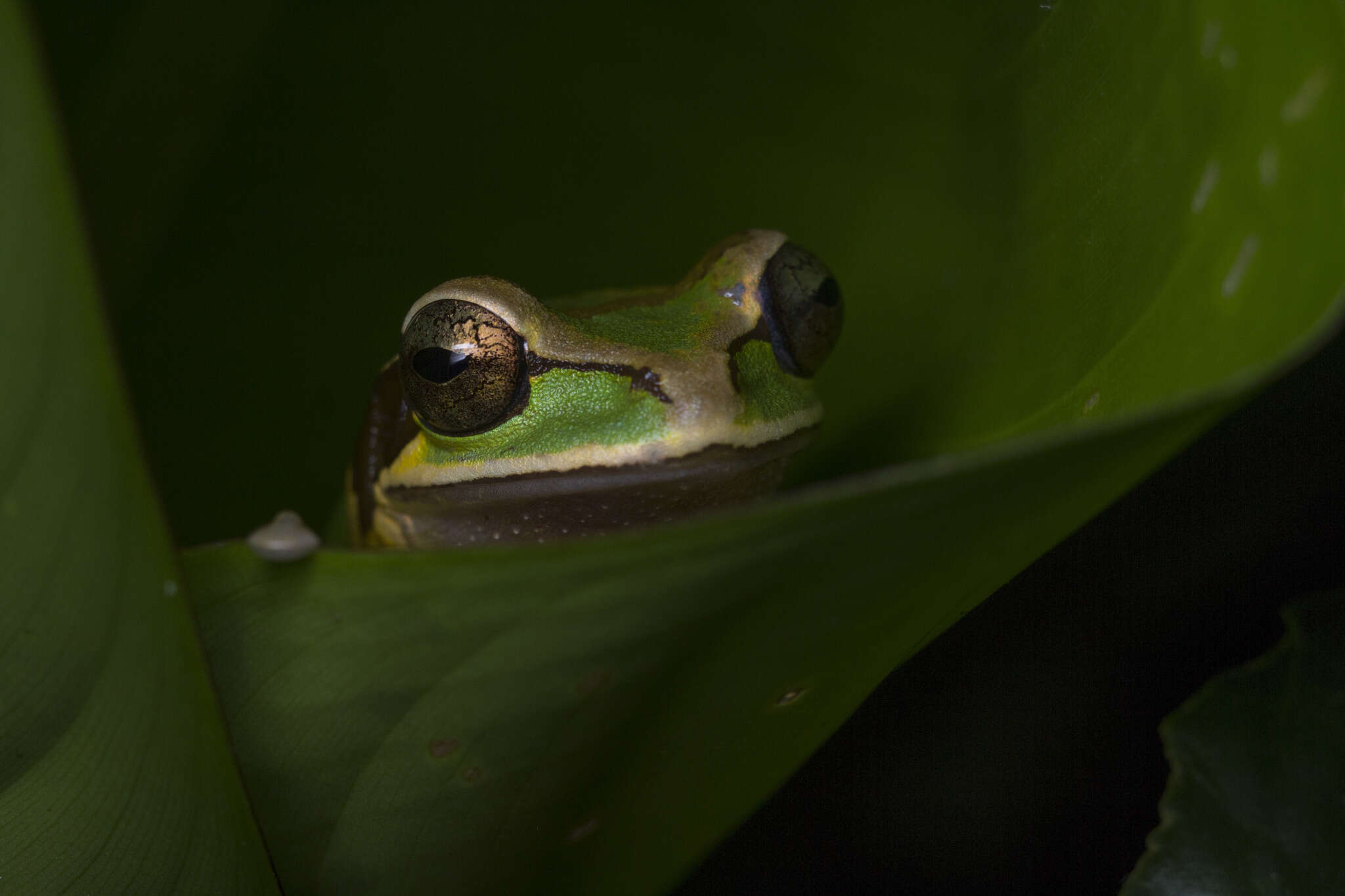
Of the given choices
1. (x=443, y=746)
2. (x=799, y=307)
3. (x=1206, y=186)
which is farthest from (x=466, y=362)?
(x=1206, y=186)

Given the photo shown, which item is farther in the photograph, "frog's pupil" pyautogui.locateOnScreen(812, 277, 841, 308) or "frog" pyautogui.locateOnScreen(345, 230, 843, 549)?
"frog's pupil" pyautogui.locateOnScreen(812, 277, 841, 308)

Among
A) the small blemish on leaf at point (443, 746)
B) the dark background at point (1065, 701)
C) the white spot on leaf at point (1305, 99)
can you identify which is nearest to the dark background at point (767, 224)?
the dark background at point (1065, 701)

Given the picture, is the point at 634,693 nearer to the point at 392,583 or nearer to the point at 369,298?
the point at 392,583

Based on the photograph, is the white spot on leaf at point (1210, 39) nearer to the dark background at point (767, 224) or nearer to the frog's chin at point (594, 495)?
the dark background at point (767, 224)

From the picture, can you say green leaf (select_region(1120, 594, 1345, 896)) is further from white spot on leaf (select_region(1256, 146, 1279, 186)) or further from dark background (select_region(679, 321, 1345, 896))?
white spot on leaf (select_region(1256, 146, 1279, 186))

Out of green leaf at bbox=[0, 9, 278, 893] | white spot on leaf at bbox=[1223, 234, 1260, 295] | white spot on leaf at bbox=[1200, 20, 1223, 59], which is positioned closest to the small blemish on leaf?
green leaf at bbox=[0, 9, 278, 893]

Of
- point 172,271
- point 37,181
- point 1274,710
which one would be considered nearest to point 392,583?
point 37,181
